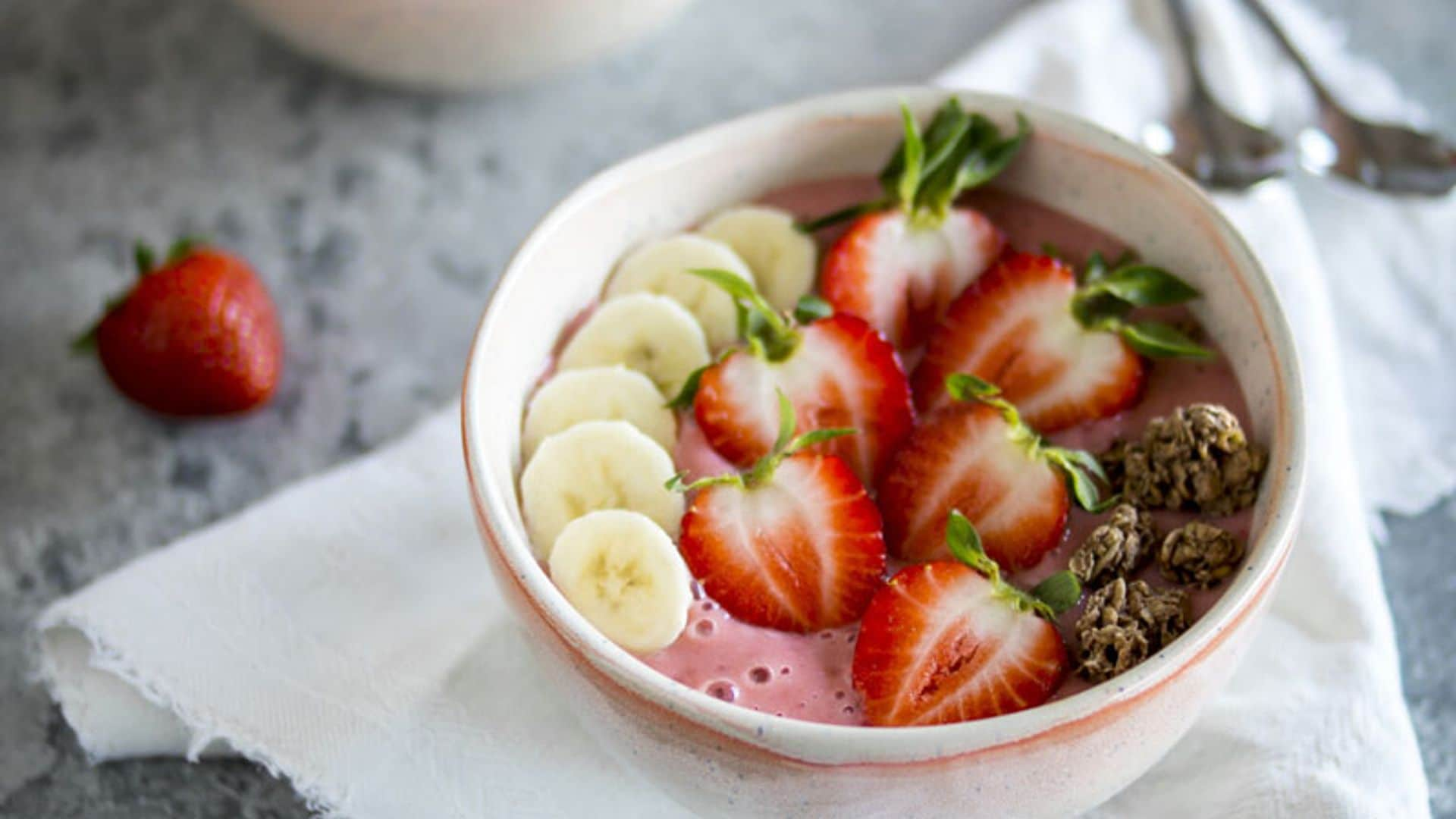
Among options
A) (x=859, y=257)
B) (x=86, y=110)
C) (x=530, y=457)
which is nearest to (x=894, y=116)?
(x=859, y=257)

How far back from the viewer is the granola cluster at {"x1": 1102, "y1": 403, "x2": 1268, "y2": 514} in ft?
3.61

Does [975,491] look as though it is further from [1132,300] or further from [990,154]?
[990,154]

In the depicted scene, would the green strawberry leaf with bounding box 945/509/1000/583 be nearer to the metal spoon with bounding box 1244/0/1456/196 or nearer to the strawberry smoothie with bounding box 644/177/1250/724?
the strawberry smoothie with bounding box 644/177/1250/724

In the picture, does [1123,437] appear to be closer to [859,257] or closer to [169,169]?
[859,257]

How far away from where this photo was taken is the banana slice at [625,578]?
105 cm

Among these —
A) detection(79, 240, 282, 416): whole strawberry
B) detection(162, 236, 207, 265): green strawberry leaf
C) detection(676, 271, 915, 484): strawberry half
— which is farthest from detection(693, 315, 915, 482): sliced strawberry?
detection(162, 236, 207, 265): green strawberry leaf

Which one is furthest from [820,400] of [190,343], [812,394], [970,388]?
[190,343]

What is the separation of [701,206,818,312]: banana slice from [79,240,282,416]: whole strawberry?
447 millimetres

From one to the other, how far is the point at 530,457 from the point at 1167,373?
1.62ft

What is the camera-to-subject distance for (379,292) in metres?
1.60

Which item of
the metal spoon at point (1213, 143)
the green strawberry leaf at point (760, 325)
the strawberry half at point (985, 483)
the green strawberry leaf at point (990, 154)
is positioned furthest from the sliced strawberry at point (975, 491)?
the metal spoon at point (1213, 143)

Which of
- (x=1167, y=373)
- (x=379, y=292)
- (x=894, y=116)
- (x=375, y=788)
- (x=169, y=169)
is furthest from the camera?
(x=169, y=169)

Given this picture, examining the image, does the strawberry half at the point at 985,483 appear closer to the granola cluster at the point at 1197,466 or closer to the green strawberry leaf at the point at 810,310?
the granola cluster at the point at 1197,466

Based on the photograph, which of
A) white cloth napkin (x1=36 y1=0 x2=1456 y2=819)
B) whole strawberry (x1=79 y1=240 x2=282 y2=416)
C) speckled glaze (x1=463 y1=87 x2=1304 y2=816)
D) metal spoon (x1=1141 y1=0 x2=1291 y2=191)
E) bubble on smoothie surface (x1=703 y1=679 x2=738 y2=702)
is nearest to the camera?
speckled glaze (x1=463 y1=87 x2=1304 y2=816)
